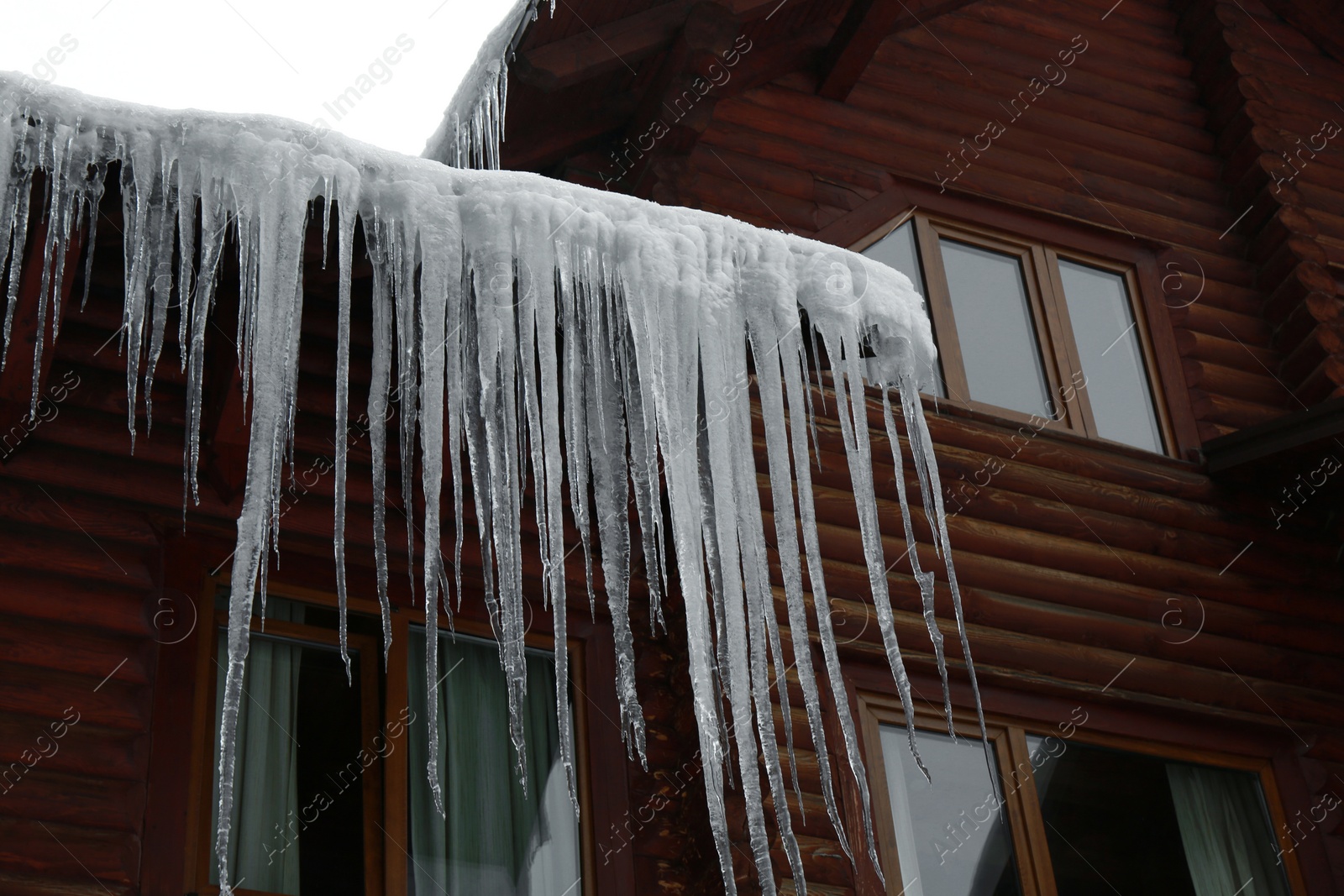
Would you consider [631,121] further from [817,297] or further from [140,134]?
[140,134]

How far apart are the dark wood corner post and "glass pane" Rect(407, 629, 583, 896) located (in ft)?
2.07

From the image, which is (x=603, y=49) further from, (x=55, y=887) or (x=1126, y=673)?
(x=55, y=887)

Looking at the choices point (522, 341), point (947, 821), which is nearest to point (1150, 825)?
point (947, 821)

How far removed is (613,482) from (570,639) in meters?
0.82

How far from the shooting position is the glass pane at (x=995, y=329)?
20.1 ft

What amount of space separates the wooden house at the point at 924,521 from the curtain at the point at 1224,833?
1 centimetres

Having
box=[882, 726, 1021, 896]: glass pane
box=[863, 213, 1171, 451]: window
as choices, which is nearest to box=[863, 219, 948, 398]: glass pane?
box=[863, 213, 1171, 451]: window

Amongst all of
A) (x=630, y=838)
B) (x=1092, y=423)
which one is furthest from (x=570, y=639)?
(x=1092, y=423)

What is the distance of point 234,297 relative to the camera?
4000 millimetres

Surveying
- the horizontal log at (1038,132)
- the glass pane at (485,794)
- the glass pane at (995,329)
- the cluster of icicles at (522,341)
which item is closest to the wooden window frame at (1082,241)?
the glass pane at (995,329)

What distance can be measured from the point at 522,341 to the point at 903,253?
264 cm

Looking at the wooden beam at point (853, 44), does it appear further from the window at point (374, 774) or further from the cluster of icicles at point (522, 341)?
the window at point (374, 774)

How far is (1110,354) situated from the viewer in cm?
654

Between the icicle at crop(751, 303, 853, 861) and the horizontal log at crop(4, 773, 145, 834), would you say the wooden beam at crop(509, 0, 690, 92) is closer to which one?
the icicle at crop(751, 303, 853, 861)
